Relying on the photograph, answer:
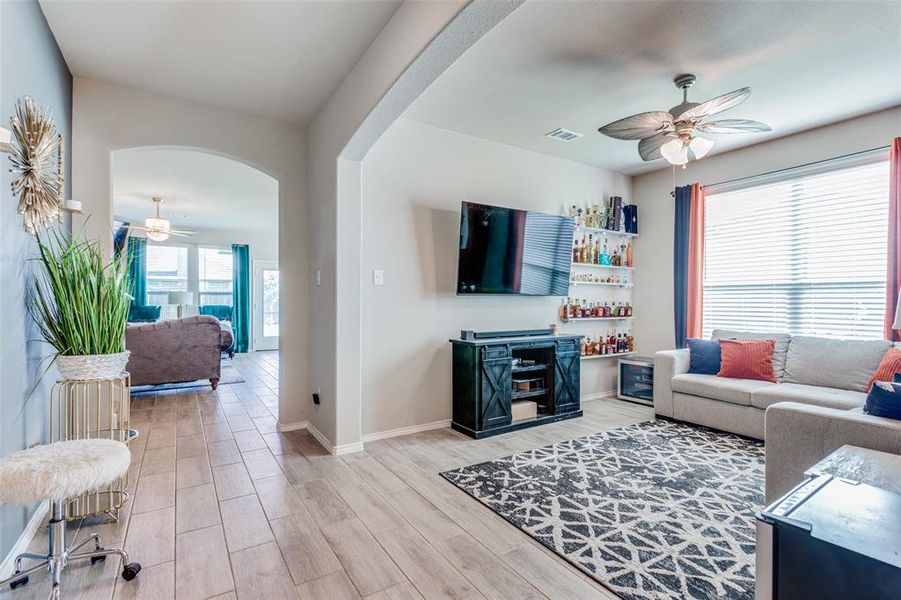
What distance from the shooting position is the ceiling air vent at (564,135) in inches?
154

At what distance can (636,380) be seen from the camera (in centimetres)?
487

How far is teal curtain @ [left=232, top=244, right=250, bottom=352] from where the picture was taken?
9297 millimetres

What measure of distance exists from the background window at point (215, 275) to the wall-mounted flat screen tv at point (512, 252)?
7583 millimetres

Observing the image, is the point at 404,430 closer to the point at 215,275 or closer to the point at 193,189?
the point at 193,189

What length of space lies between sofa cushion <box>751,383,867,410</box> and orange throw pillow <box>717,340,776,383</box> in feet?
0.63

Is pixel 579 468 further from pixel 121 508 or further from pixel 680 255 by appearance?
pixel 680 255

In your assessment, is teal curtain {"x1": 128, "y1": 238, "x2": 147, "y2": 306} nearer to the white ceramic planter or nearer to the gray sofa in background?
the gray sofa in background

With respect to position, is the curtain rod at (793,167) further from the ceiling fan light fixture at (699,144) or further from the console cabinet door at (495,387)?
the console cabinet door at (495,387)

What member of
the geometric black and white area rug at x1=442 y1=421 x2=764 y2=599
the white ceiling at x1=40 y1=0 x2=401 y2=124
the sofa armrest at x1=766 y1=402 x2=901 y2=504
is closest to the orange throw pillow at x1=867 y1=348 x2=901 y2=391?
the geometric black and white area rug at x1=442 y1=421 x2=764 y2=599

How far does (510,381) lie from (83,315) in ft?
9.64

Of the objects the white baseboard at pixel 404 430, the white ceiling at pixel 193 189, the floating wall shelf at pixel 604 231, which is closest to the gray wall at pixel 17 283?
the white ceiling at pixel 193 189

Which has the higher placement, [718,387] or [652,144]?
[652,144]

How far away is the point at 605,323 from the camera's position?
5.19m

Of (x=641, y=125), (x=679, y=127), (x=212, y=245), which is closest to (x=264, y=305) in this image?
(x=212, y=245)
